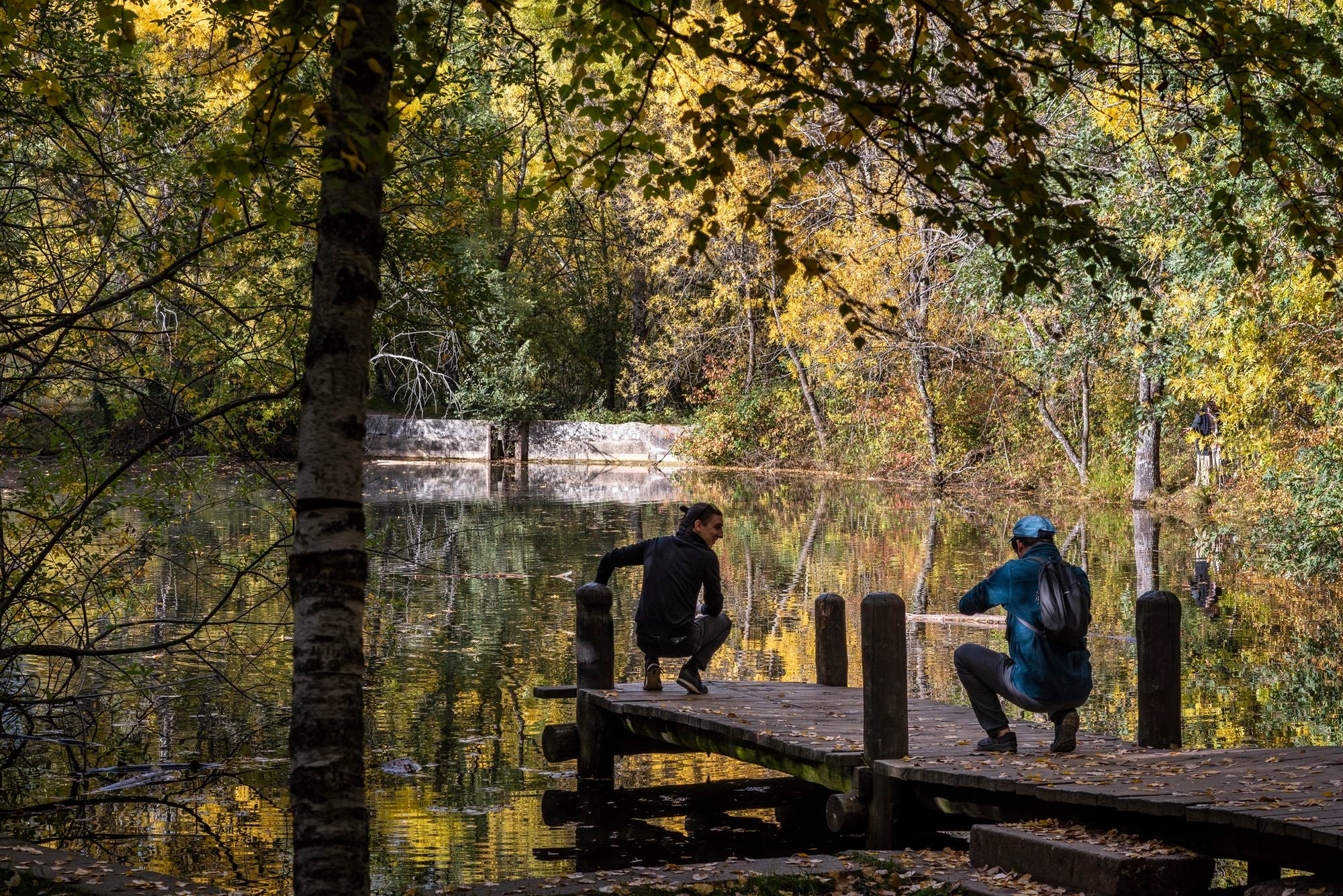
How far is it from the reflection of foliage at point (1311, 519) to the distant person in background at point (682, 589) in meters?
10.3

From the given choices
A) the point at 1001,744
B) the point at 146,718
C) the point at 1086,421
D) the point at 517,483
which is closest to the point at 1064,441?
the point at 1086,421

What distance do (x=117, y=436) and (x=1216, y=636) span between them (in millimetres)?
12214

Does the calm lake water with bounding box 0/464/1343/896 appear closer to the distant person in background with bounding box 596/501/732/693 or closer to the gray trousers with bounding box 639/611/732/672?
the gray trousers with bounding box 639/611/732/672

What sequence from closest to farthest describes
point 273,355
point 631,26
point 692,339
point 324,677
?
point 324,677, point 631,26, point 273,355, point 692,339

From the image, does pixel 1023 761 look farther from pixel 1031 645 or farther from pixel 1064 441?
pixel 1064 441

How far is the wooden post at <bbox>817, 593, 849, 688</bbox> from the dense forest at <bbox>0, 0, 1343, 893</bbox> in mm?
2969

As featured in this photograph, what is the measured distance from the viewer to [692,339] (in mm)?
50000

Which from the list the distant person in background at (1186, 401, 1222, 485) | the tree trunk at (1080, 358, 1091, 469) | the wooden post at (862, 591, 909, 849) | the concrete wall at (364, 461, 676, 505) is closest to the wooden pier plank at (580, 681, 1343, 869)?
the wooden post at (862, 591, 909, 849)

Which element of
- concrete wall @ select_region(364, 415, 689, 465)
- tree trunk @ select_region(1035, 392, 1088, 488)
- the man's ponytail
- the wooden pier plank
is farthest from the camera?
concrete wall @ select_region(364, 415, 689, 465)

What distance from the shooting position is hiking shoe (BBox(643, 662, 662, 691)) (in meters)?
11.0

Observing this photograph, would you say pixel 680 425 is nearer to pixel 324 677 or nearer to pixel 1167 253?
pixel 1167 253

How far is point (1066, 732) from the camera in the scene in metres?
8.34

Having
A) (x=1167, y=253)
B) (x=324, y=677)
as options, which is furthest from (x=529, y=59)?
(x=1167, y=253)

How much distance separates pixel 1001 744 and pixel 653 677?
128 inches
